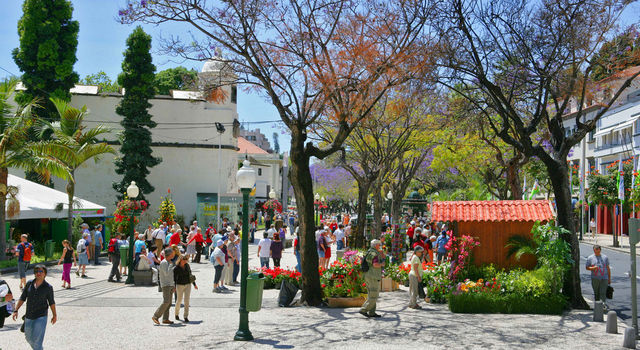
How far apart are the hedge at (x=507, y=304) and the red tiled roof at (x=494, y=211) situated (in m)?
2.99

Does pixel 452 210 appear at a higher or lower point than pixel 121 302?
higher

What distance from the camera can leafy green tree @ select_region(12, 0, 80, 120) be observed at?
32906mm

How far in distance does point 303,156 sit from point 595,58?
309 inches

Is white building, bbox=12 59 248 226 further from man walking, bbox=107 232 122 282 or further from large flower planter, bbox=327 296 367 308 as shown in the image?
large flower planter, bbox=327 296 367 308

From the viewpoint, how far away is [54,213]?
987 inches

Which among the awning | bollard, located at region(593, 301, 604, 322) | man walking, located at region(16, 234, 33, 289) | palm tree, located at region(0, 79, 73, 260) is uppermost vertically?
the awning

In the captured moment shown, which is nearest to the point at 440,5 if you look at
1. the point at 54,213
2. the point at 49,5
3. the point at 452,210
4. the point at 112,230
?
the point at 452,210

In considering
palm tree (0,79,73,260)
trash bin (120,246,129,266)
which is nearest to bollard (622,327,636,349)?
trash bin (120,246,129,266)

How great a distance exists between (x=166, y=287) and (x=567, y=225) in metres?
9.03

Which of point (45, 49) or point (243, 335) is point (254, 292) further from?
point (45, 49)

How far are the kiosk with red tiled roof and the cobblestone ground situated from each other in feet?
8.53

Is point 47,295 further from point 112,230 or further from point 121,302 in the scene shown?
point 112,230

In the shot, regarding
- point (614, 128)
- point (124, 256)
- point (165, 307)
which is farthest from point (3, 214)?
point (614, 128)

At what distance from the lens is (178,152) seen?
42.7 m
